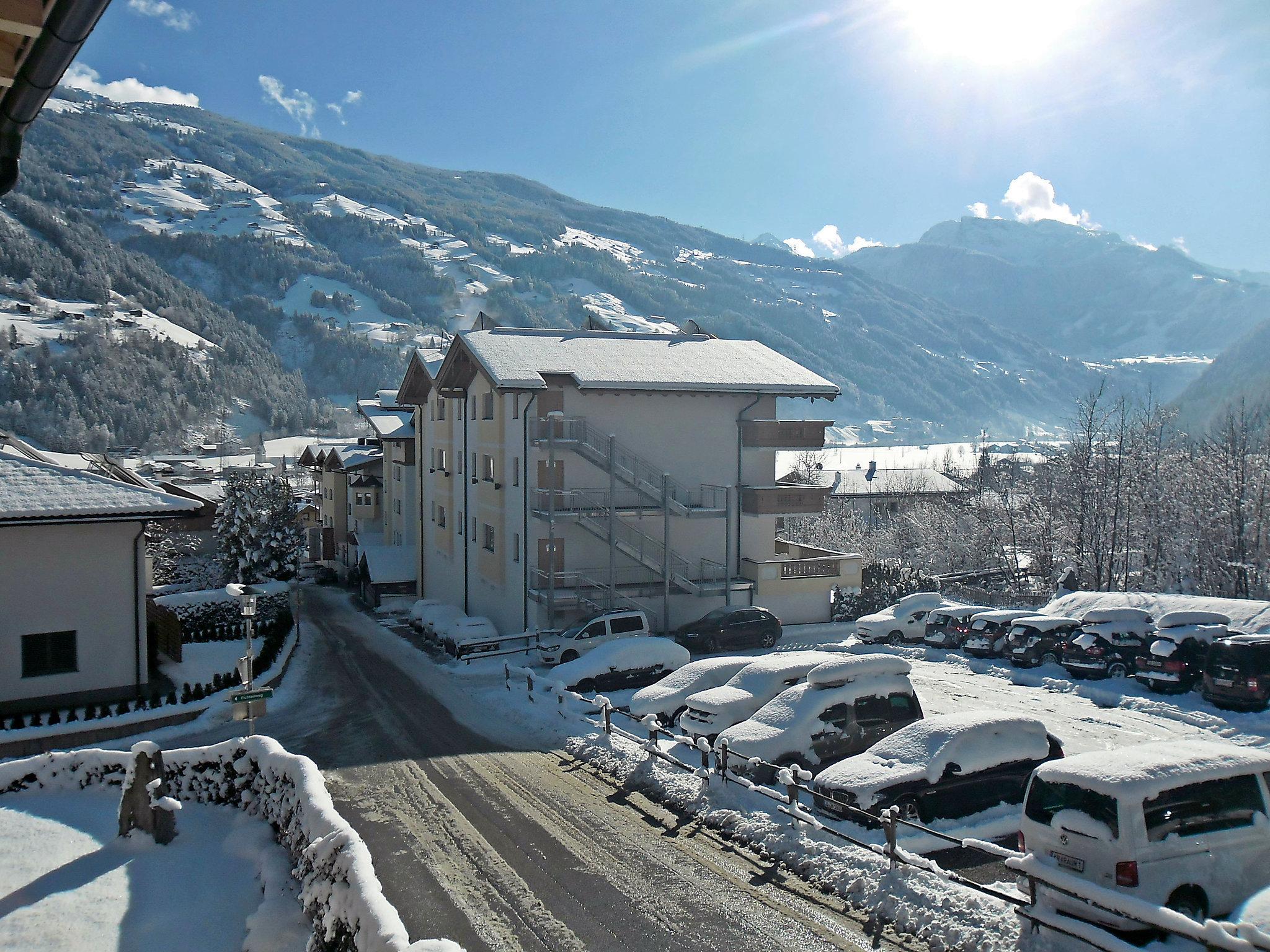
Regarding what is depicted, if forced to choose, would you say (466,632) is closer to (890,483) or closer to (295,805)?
(295,805)

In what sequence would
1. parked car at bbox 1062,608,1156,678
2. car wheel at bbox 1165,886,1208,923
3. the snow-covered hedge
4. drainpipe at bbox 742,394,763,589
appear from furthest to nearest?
drainpipe at bbox 742,394,763,589 < parked car at bbox 1062,608,1156,678 < car wheel at bbox 1165,886,1208,923 < the snow-covered hedge

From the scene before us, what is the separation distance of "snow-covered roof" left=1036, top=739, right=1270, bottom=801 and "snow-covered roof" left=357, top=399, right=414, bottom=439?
134 feet

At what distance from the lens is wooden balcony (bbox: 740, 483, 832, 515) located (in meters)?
32.5

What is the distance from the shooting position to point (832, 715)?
15953mm

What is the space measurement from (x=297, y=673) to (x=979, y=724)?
21580 mm

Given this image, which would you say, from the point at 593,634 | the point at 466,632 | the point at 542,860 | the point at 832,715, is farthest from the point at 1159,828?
the point at 466,632

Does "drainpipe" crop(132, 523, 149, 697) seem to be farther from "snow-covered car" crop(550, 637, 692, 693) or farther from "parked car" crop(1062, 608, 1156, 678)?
"parked car" crop(1062, 608, 1156, 678)

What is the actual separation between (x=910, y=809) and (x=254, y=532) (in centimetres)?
4065

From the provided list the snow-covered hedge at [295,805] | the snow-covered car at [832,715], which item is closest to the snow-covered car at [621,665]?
the snow-covered car at [832,715]

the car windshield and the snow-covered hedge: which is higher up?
the car windshield

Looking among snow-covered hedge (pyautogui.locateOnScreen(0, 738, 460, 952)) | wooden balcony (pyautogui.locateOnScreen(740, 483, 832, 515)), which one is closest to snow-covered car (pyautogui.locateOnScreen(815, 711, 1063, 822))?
snow-covered hedge (pyautogui.locateOnScreen(0, 738, 460, 952))

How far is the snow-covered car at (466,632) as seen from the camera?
95.0 feet

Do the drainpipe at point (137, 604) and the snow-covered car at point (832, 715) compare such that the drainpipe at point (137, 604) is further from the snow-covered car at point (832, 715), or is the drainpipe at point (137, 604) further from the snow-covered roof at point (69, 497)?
the snow-covered car at point (832, 715)

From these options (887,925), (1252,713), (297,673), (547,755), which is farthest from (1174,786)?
(297,673)
